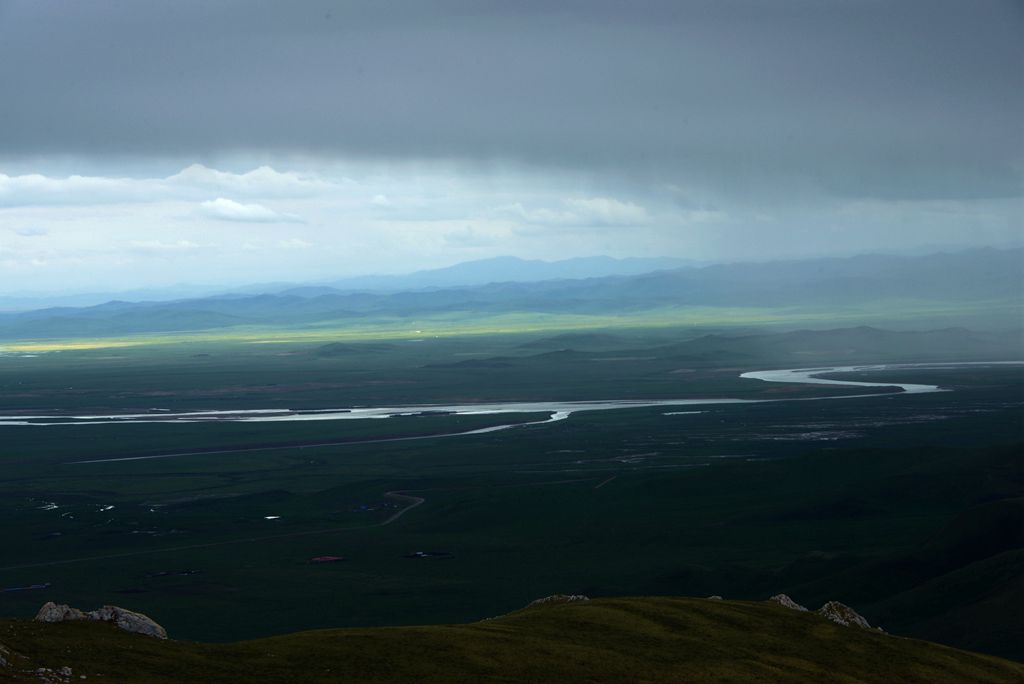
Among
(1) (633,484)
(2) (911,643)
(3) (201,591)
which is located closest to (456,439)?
(1) (633,484)

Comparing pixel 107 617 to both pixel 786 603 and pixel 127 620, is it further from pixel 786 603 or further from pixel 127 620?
pixel 786 603

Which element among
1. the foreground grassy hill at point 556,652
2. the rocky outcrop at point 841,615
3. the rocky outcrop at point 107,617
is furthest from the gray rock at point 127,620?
the rocky outcrop at point 841,615

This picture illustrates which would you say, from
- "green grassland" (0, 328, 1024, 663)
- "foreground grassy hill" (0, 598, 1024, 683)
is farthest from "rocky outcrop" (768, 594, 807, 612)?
"green grassland" (0, 328, 1024, 663)

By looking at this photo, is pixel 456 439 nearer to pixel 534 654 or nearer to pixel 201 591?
pixel 201 591

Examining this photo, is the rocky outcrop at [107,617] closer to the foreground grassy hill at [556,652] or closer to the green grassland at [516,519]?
the foreground grassy hill at [556,652]

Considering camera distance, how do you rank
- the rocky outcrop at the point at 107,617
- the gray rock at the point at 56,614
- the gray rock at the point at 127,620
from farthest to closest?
the gray rock at the point at 127,620 → the rocky outcrop at the point at 107,617 → the gray rock at the point at 56,614

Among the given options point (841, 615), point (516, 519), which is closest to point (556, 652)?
point (841, 615)
